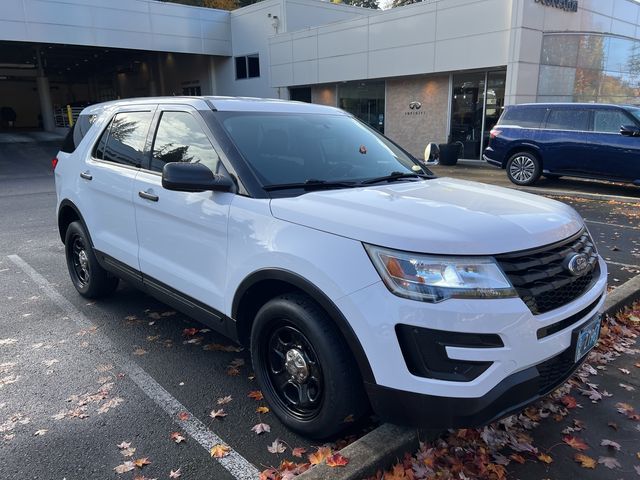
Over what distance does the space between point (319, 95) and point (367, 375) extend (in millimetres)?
Result: 23573

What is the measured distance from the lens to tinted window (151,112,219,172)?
336cm

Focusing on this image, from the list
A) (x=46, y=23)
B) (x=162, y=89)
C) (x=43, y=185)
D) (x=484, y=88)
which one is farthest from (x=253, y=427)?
(x=162, y=89)

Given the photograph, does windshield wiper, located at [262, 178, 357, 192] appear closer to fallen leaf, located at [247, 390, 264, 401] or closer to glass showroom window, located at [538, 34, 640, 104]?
fallen leaf, located at [247, 390, 264, 401]

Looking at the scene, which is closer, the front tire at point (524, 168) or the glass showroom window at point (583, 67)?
the front tire at point (524, 168)

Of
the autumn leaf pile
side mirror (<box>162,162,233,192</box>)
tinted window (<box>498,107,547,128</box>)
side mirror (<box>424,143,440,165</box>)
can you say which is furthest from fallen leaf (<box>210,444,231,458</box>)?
tinted window (<box>498,107,547,128</box>)

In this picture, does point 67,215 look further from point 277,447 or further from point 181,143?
point 277,447

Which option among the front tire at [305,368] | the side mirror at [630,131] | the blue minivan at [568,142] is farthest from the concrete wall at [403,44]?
the front tire at [305,368]

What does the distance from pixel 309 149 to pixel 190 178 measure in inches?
38.2

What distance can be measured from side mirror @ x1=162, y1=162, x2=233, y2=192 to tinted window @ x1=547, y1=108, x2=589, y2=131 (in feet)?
35.5

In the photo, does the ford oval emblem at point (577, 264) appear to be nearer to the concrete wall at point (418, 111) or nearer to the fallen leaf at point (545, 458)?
the fallen leaf at point (545, 458)

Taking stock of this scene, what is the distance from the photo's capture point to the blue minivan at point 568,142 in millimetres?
10594

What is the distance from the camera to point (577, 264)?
2580mm

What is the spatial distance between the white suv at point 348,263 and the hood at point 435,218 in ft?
0.03

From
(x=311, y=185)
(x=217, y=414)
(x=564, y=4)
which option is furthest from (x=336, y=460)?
(x=564, y=4)
